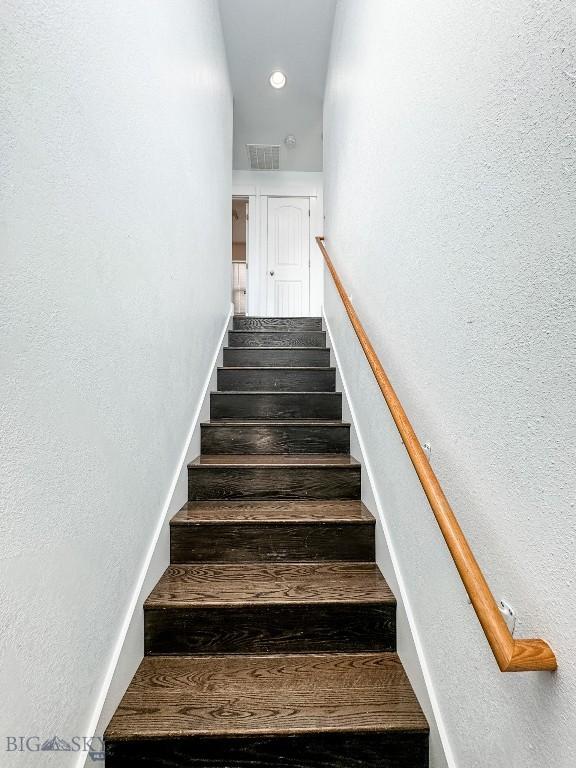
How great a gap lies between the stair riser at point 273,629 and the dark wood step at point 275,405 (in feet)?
4.01

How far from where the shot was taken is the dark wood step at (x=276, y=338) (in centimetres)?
325

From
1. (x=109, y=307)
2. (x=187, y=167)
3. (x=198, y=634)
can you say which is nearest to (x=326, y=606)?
(x=198, y=634)

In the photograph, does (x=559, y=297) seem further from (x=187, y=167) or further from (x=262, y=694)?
(x=187, y=167)

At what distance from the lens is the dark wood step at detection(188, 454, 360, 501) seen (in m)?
1.92

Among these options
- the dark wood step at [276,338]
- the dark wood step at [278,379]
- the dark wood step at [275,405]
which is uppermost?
the dark wood step at [276,338]

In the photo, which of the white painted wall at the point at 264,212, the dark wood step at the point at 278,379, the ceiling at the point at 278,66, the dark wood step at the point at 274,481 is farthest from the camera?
the white painted wall at the point at 264,212

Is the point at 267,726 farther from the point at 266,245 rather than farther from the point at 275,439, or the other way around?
the point at 266,245

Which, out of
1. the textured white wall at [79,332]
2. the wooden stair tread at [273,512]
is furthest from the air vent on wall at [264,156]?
the wooden stair tread at [273,512]

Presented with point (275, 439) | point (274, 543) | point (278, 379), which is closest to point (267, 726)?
point (274, 543)

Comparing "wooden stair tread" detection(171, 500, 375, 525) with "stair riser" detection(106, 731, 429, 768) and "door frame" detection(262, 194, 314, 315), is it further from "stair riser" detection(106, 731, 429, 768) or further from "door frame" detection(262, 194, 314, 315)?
"door frame" detection(262, 194, 314, 315)

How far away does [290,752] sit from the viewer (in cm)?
109

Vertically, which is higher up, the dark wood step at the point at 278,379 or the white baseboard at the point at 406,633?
the dark wood step at the point at 278,379

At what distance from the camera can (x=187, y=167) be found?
1.91 m

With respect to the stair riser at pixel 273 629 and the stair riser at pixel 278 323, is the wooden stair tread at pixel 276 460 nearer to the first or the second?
the stair riser at pixel 273 629
